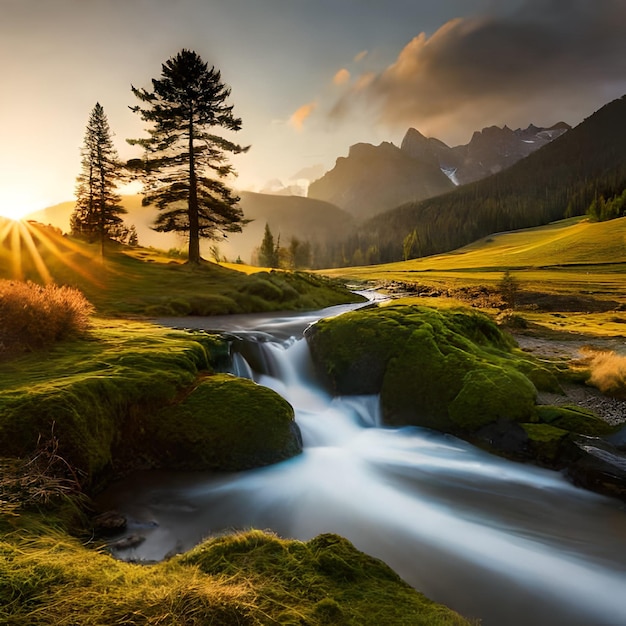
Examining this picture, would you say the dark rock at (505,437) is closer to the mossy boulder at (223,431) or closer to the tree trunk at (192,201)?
the mossy boulder at (223,431)

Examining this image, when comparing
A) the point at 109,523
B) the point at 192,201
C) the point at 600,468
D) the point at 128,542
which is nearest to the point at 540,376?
the point at 600,468

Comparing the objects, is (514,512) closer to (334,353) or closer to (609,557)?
(609,557)

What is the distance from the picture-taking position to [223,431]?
25.6 ft

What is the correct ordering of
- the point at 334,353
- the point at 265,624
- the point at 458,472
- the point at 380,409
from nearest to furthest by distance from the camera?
the point at 265,624, the point at 458,472, the point at 380,409, the point at 334,353

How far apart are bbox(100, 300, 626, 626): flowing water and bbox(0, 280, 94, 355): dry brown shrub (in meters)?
4.71

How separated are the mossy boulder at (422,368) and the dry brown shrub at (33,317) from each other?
23.2ft

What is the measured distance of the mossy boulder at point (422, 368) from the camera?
9.66 meters

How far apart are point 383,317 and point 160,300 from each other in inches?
581

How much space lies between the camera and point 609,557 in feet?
19.3

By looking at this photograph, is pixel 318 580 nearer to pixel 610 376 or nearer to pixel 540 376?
pixel 540 376

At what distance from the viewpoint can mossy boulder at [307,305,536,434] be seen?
966 centimetres

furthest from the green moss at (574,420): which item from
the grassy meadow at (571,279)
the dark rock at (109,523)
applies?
the grassy meadow at (571,279)

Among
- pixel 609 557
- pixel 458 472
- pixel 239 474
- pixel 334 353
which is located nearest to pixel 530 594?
pixel 609 557

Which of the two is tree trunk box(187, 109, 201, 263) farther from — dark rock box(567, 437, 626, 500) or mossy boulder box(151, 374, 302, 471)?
dark rock box(567, 437, 626, 500)
